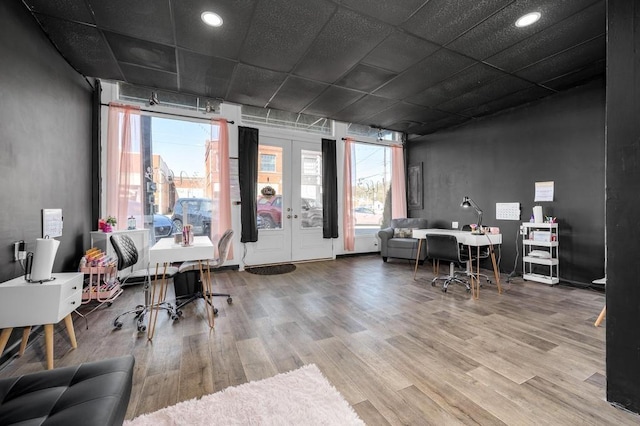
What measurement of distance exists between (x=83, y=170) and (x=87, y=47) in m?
1.51

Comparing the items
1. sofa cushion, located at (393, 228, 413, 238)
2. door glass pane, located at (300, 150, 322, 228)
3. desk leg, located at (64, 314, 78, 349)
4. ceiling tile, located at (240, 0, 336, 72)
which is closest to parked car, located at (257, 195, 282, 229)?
door glass pane, located at (300, 150, 322, 228)

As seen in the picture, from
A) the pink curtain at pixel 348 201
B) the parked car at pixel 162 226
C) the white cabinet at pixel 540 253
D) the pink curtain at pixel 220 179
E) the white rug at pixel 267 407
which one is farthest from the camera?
the pink curtain at pixel 348 201

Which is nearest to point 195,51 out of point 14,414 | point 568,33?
point 14,414

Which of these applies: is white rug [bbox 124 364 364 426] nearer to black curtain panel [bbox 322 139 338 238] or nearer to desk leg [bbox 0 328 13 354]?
desk leg [bbox 0 328 13 354]

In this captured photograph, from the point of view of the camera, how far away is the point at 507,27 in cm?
269

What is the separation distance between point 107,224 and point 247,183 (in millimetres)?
2104

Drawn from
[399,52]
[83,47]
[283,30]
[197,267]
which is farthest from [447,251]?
[83,47]

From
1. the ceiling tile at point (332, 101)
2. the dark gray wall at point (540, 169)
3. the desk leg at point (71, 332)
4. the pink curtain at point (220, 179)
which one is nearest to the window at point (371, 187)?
the dark gray wall at point (540, 169)

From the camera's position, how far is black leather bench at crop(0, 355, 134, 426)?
3.18 feet

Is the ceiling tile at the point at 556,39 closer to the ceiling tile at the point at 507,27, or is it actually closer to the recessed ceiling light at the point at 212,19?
the ceiling tile at the point at 507,27

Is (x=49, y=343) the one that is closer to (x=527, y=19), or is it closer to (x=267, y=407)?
(x=267, y=407)

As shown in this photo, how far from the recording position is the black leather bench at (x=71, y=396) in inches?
38.1

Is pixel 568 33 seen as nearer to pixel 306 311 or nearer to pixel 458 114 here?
pixel 458 114

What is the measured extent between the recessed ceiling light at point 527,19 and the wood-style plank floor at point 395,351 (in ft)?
9.39
